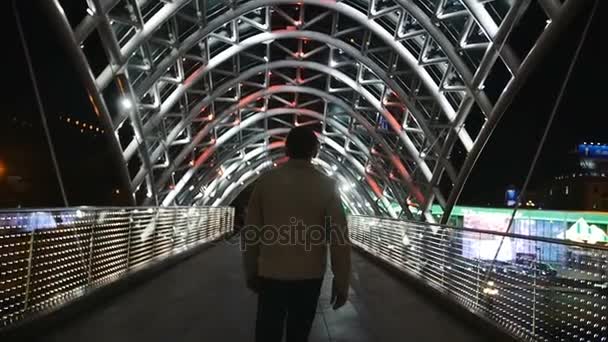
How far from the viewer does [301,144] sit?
352 centimetres

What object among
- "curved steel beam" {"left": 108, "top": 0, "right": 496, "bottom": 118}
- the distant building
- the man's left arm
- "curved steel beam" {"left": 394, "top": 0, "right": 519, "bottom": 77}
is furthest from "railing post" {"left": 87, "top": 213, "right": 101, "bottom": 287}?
the distant building

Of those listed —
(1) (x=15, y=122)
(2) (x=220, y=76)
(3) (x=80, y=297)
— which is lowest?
(3) (x=80, y=297)

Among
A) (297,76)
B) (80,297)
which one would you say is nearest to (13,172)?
(297,76)

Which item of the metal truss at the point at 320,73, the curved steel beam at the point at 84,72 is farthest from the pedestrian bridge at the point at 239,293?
the metal truss at the point at 320,73

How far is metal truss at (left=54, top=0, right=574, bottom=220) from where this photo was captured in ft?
66.8

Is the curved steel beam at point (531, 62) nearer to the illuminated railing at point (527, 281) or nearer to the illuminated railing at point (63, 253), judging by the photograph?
the illuminated railing at point (527, 281)

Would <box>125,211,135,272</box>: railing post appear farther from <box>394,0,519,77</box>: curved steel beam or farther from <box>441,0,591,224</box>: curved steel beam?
<box>394,0,519,77</box>: curved steel beam

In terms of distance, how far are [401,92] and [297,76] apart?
10.2 m

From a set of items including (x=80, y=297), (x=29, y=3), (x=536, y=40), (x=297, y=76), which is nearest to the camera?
(x=80, y=297)

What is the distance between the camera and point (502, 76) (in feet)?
69.9

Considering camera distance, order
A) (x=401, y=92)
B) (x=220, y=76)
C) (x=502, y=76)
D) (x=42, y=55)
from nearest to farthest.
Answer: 1. (x=42, y=55)
2. (x=502, y=76)
3. (x=401, y=92)
4. (x=220, y=76)

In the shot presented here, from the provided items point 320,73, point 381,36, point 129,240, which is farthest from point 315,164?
point 320,73

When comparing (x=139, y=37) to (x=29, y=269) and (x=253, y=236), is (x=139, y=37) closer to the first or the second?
(x=29, y=269)

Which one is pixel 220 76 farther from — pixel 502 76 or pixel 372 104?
pixel 502 76
